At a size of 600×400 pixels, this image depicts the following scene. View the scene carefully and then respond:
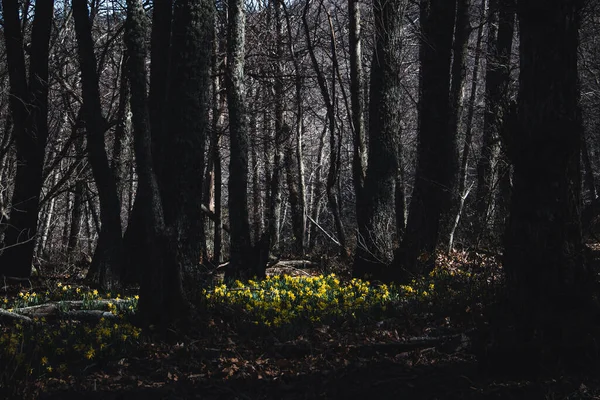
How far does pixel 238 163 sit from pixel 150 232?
5.34m

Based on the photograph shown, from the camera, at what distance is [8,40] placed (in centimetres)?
1162

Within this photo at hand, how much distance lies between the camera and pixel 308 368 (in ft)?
18.8

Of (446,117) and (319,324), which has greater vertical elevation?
(446,117)

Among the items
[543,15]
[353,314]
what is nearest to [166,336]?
[353,314]

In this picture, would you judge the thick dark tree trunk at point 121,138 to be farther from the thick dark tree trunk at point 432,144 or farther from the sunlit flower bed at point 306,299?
the thick dark tree trunk at point 432,144

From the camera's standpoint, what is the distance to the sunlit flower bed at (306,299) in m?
7.29

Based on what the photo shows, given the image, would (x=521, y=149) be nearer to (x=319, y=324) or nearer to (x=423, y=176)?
(x=319, y=324)

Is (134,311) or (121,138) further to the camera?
(121,138)

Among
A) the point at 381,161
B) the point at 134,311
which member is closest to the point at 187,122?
the point at 134,311

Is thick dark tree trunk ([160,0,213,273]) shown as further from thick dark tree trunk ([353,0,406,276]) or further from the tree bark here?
thick dark tree trunk ([353,0,406,276])

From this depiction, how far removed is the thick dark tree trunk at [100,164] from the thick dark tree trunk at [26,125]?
1.55 meters

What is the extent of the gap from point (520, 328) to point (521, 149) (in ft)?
4.44

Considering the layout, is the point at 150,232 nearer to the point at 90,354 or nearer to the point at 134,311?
the point at 90,354

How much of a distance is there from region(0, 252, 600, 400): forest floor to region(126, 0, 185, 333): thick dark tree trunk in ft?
1.13
